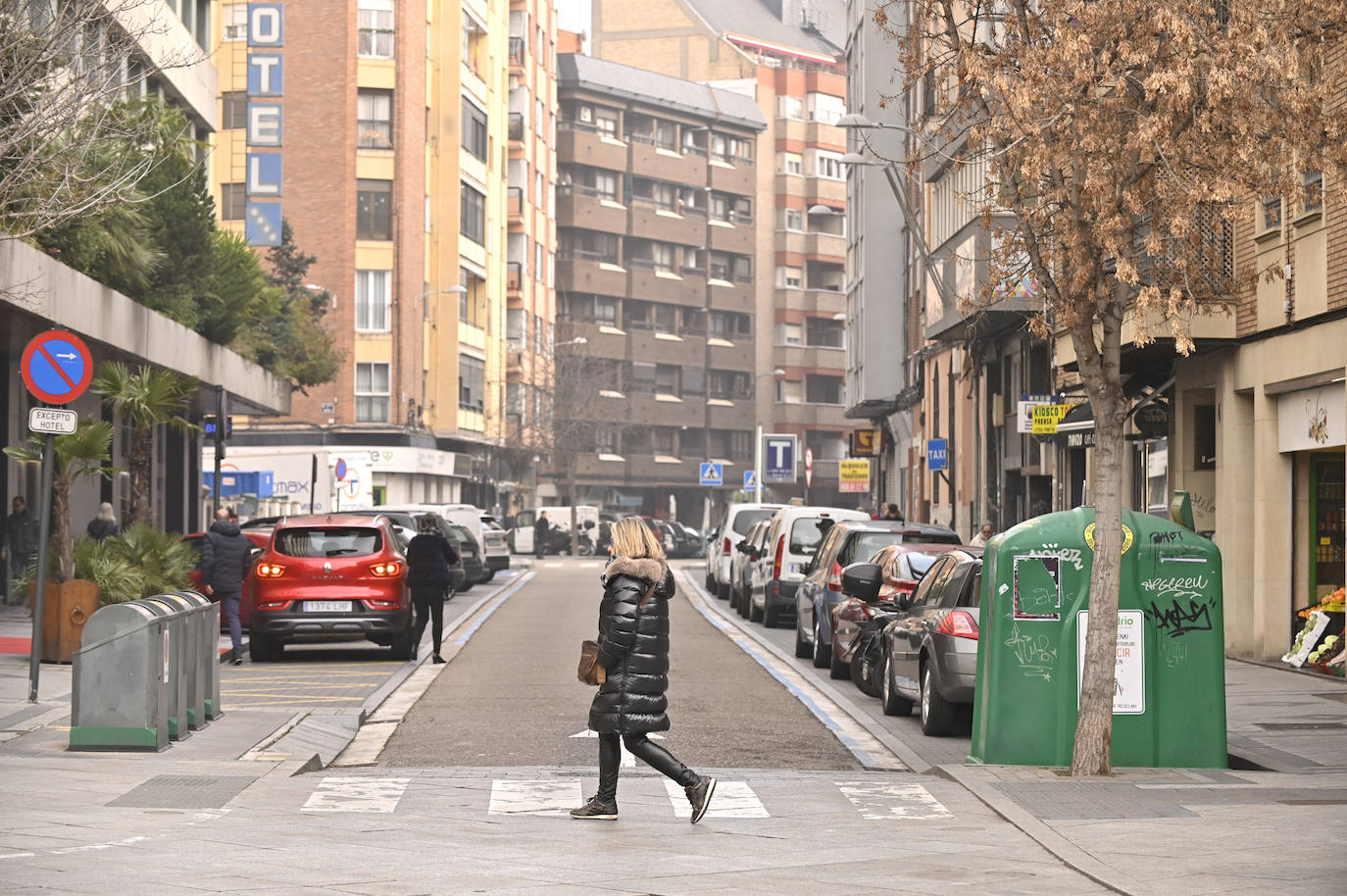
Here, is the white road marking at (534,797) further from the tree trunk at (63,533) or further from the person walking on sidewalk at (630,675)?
the tree trunk at (63,533)

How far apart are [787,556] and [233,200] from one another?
4424 centimetres

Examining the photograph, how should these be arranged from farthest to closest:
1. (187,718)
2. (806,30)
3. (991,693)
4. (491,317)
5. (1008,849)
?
(806,30) < (491,317) < (187,718) < (991,693) < (1008,849)

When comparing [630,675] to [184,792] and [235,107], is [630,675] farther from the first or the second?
[235,107]

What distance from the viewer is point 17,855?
887 cm

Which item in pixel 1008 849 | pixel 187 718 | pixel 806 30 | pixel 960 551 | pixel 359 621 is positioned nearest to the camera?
pixel 1008 849

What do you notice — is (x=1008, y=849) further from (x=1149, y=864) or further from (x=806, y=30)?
(x=806, y=30)

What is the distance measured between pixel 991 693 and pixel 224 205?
2346 inches

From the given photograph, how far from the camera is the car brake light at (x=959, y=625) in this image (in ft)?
48.4

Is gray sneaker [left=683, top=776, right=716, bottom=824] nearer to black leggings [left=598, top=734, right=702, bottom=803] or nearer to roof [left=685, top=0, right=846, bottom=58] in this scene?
black leggings [left=598, top=734, right=702, bottom=803]

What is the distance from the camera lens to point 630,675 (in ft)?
34.4

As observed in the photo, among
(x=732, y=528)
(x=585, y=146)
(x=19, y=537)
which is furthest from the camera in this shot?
(x=585, y=146)

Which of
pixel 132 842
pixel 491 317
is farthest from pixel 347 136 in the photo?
pixel 132 842

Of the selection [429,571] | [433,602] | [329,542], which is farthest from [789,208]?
[329,542]

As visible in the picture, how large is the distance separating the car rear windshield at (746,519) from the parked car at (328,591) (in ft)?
53.6
